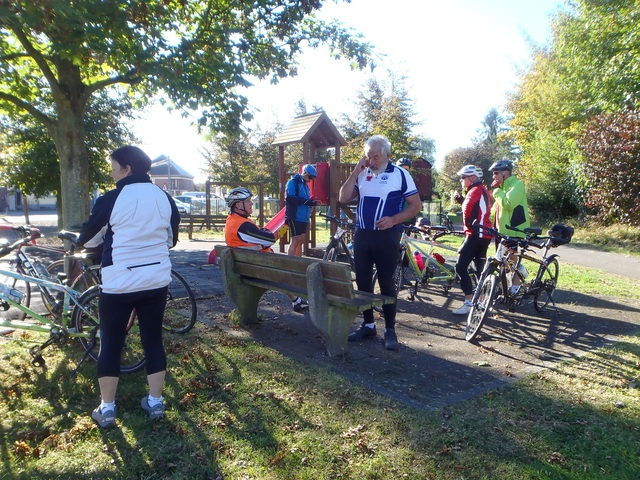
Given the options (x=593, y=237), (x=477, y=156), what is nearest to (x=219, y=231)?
(x=593, y=237)

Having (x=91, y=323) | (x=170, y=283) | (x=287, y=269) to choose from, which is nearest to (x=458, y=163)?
(x=287, y=269)

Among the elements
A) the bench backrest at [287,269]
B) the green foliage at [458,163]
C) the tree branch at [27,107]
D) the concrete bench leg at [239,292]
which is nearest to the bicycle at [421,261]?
the concrete bench leg at [239,292]

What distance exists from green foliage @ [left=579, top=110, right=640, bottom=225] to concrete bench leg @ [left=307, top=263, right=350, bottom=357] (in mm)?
15426

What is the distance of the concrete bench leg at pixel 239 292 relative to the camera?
598 cm

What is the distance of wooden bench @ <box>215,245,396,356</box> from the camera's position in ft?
15.6

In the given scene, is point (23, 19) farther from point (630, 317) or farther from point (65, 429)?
point (630, 317)

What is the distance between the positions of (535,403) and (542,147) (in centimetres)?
Answer: 2468

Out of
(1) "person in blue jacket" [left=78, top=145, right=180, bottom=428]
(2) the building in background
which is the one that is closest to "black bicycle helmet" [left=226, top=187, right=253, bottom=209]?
(1) "person in blue jacket" [left=78, top=145, right=180, bottom=428]

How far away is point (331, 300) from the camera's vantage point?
4.84m

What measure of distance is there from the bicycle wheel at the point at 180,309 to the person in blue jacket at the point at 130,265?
2.03 m

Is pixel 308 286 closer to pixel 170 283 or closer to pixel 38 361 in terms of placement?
pixel 170 283

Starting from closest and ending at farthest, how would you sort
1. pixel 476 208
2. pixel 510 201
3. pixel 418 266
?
pixel 476 208 < pixel 510 201 < pixel 418 266

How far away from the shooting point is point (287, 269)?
5.29m

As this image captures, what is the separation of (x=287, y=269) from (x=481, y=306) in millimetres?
2123
